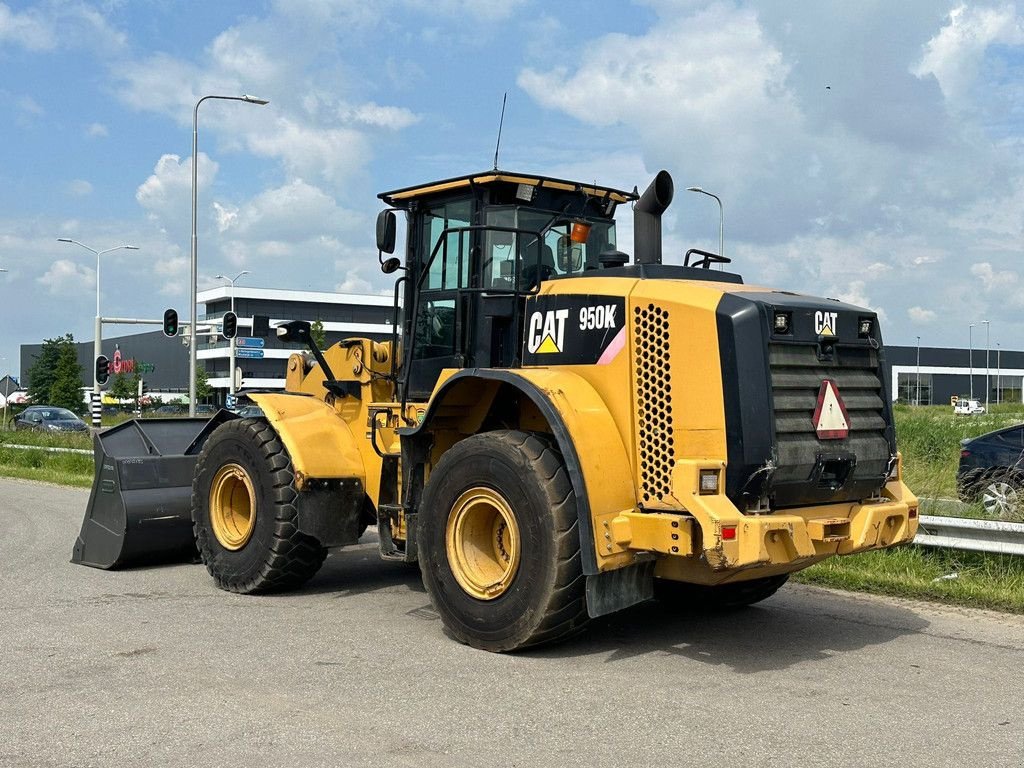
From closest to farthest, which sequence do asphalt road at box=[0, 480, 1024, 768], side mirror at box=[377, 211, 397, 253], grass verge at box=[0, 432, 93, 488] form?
asphalt road at box=[0, 480, 1024, 768], side mirror at box=[377, 211, 397, 253], grass verge at box=[0, 432, 93, 488]

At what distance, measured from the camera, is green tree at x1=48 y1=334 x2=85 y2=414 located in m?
59.8

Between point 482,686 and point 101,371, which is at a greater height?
point 101,371

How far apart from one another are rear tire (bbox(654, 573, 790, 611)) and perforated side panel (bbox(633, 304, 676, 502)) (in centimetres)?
177

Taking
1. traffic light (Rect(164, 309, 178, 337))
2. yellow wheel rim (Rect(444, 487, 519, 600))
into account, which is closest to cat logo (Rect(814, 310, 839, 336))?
yellow wheel rim (Rect(444, 487, 519, 600))

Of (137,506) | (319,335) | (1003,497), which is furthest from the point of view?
(319,335)

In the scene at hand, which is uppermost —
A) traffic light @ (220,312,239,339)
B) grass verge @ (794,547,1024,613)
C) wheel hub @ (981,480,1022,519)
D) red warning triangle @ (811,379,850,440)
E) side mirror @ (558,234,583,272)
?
traffic light @ (220,312,239,339)

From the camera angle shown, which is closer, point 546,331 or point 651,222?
point 546,331

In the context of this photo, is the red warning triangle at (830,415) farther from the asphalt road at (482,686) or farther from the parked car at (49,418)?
the parked car at (49,418)

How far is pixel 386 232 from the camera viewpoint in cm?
758

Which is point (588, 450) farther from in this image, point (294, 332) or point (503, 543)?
point (294, 332)

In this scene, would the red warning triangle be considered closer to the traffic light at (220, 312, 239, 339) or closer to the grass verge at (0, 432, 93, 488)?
the grass verge at (0, 432, 93, 488)

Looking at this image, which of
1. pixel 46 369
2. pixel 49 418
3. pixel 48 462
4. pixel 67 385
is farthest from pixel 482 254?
pixel 46 369

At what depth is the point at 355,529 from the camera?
26.8ft

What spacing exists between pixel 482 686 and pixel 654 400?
1.81 metres
